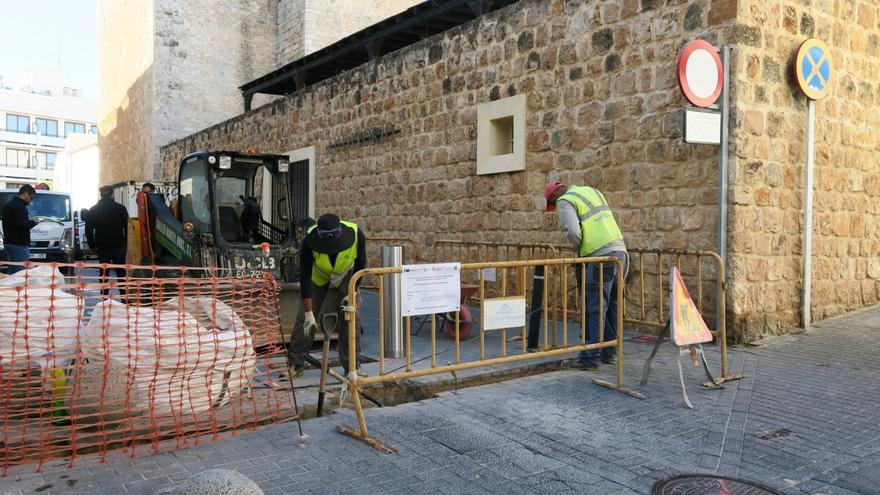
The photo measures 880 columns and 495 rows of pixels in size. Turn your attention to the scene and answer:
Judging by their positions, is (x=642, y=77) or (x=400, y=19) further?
(x=400, y=19)

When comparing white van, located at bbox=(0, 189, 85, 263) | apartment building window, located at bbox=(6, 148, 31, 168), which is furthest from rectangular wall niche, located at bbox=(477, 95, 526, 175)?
apartment building window, located at bbox=(6, 148, 31, 168)

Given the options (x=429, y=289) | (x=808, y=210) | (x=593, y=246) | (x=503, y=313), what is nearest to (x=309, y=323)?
(x=429, y=289)

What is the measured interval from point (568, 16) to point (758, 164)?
10.6 ft

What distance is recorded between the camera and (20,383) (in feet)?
14.5

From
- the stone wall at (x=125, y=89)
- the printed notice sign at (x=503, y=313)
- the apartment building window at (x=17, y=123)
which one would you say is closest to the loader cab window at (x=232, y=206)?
the printed notice sign at (x=503, y=313)

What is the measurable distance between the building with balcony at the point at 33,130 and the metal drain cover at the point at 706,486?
73.9 m

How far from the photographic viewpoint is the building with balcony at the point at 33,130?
6869 centimetres

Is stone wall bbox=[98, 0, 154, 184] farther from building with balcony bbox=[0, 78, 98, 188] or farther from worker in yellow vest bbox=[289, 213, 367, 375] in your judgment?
building with balcony bbox=[0, 78, 98, 188]

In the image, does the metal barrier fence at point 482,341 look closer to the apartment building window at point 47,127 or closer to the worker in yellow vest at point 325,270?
the worker in yellow vest at point 325,270

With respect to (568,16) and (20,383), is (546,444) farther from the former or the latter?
(568,16)

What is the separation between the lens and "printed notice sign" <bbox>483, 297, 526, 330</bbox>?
17.9 ft

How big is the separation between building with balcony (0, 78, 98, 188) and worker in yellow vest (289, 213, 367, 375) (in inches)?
2778

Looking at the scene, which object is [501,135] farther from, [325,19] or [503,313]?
[325,19]

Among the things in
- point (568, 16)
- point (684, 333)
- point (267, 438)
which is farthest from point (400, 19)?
point (267, 438)
